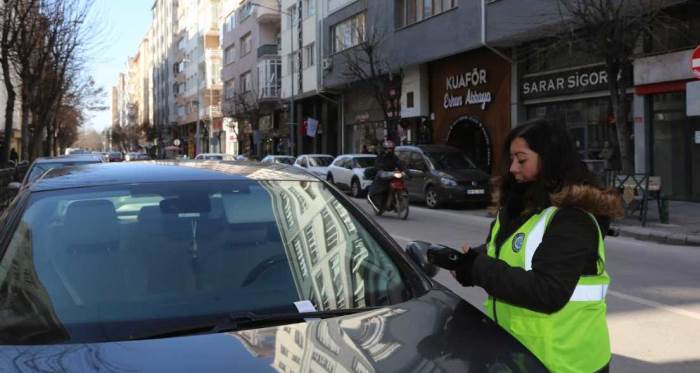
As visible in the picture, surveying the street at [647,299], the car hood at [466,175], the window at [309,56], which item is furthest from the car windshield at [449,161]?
the window at [309,56]

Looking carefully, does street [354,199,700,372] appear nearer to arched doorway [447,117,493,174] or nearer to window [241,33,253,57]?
arched doorway [447,117,493,174]

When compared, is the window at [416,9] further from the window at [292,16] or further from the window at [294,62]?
the window at [292,16]

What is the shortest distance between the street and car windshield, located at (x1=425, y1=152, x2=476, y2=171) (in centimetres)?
593

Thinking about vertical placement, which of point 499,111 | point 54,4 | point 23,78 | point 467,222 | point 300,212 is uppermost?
point 54,4

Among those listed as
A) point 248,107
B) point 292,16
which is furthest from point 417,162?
point 248,107

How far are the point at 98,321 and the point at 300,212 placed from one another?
1.09m

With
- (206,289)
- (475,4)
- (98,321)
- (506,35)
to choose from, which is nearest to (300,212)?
(206,289)

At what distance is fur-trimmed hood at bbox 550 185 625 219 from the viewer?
2.30 metres

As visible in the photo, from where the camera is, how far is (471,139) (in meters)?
26.9

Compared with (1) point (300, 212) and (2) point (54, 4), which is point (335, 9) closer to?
(2) point (54, 4)

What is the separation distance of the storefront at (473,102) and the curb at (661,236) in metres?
10.4

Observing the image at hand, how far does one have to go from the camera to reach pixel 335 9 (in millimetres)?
34969

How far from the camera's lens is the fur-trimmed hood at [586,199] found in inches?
90.5

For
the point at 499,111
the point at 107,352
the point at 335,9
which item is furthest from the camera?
the point at 335,9
